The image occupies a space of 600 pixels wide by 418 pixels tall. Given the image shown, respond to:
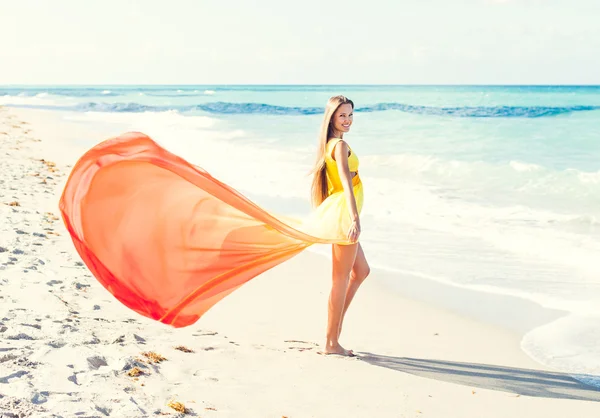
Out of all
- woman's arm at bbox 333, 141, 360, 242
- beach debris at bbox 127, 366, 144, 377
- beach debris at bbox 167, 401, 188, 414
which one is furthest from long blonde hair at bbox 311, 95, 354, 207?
beach debris at bbox 167, 401, 188, 414

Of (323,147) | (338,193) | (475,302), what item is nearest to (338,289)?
(338,193)

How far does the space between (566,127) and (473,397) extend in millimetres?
27957

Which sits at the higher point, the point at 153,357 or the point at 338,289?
the point at 338,289

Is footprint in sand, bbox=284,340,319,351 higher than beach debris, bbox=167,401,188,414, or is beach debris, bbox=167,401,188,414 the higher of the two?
beach debris, bbox=167,401,188,414

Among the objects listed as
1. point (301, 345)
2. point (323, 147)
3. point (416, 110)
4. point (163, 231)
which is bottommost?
point (301, 345)

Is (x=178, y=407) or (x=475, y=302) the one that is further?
(x=475, y=302)

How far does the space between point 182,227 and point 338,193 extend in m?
1.03

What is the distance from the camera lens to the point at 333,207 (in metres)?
4.40

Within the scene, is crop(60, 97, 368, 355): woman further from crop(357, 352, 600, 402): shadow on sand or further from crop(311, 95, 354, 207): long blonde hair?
crop(357, 352, 600, 402): shadow on sand

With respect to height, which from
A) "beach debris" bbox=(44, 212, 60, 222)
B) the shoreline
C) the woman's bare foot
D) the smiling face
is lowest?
"beach debris" bbox=(44, 212, 60, 222)

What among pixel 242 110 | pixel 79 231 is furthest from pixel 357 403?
pixel 242 110

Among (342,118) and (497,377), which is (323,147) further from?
(497,377)

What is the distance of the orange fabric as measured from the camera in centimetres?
406

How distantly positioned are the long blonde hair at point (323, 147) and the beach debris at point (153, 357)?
1.44m
